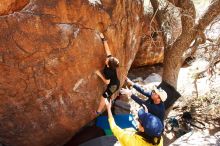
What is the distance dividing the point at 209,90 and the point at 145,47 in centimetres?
207

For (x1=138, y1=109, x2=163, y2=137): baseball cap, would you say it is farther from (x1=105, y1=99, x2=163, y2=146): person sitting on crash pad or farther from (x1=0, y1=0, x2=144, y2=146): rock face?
(x1=0, y1=0, x2=144, y2=146): rock face

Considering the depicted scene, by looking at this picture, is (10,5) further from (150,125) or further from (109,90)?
(150,125)

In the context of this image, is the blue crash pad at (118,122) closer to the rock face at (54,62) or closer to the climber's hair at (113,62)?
the rock face at (54,62)

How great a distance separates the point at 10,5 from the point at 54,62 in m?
1.02

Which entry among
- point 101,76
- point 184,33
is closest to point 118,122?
point 101,76

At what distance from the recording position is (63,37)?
474 cm

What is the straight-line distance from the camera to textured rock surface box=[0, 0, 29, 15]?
14.0ft

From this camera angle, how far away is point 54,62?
4.85 metres

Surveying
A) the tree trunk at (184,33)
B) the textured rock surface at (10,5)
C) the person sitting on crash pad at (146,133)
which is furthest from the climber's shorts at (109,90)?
the textured rock surface at (10,5)

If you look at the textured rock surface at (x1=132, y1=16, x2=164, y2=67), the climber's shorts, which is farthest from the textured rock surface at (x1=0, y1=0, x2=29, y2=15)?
the textured rock surface at (x1=132, y1=16, x2=164, y2=67)

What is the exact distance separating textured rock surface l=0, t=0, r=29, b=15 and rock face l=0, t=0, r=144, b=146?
6 centimetres

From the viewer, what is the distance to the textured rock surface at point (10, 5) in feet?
14.0

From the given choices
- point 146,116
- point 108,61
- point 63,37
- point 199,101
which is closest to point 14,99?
point 63,37

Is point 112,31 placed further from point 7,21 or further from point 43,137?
point 43,137
